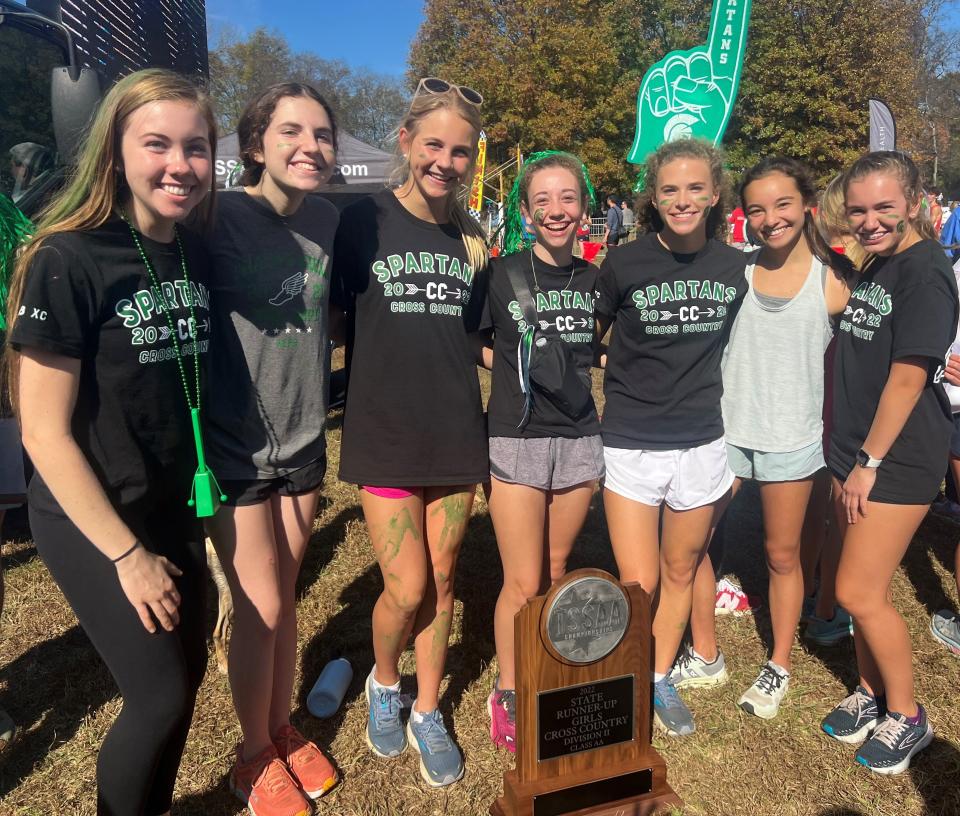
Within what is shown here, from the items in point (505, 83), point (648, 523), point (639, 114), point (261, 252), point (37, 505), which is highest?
point (505, 83)

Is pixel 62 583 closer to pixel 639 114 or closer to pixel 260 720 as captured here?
pixel 260 720

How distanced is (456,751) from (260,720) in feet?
2.30

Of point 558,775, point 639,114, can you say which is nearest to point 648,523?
point 558,775

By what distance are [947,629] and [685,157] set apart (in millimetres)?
2575

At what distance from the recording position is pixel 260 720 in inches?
88.4

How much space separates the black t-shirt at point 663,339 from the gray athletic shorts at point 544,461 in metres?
0.15

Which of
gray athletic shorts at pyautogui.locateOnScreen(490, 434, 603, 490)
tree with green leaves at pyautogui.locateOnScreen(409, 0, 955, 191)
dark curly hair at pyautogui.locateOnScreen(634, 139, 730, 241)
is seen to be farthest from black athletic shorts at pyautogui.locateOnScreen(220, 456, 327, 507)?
tree with green leaves at pyautogui.locateOnScreen(409, 0, 955, 191)

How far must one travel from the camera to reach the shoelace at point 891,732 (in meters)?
2.54

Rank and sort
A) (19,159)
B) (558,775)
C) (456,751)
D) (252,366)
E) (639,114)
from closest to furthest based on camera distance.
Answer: (558,775) < (252,366) < (456,751) < (19,159) < (639,114)

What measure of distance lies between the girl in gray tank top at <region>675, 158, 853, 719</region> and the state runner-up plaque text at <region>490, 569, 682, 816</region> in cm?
97

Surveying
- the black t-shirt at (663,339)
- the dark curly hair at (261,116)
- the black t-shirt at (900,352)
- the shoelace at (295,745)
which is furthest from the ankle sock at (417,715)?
the dark curly hair at (261,116)

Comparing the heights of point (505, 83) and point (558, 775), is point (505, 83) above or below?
above

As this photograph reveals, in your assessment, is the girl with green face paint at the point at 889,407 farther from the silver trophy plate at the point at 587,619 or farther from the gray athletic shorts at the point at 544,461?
the silver trophy plate at the point at 587,619

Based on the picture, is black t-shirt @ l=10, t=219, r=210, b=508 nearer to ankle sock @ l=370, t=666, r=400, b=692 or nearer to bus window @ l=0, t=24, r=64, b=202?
ankle sock @ l=370, t=666, r=400, b=692
